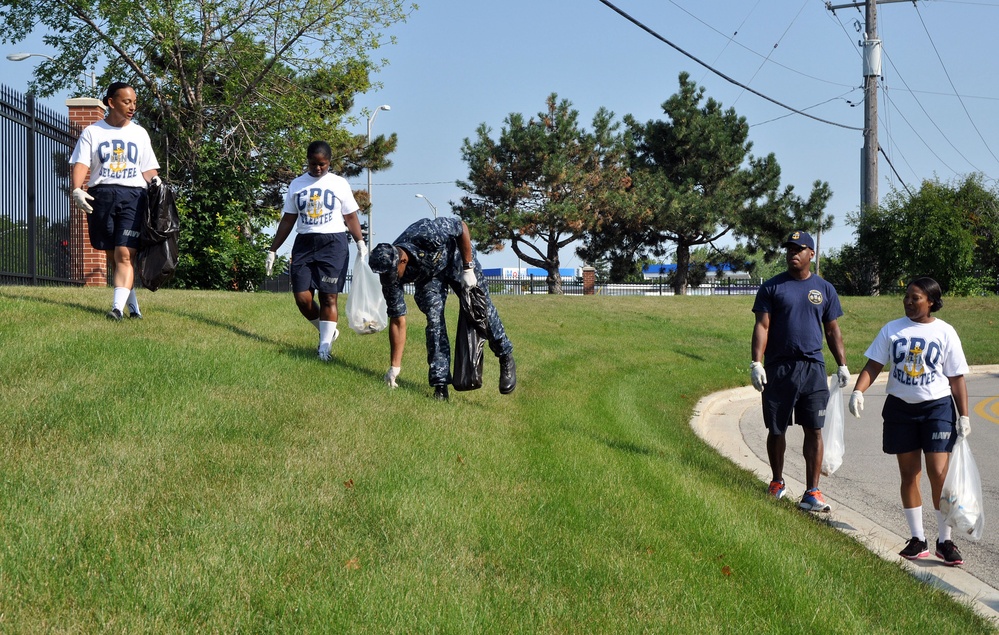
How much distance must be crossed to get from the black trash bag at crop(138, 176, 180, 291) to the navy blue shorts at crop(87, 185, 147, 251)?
0.10 metres

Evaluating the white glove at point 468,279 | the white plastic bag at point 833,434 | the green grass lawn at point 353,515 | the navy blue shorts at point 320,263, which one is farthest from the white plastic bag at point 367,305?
the white plastic bag at point 833,434

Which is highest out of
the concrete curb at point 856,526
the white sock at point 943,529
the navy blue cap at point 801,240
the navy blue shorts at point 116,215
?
the navy blue shorts at point 116,215

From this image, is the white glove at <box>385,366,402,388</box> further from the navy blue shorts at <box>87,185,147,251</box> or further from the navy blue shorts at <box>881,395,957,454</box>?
the navy blue shorts at <box>881,395,957,454</box>

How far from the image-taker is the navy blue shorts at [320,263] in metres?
8.78

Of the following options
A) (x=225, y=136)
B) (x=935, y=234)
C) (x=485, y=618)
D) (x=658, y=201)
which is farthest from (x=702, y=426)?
(x=658, y=201)

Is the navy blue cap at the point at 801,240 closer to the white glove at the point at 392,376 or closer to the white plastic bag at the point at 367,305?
the white glove at the point at 392,376

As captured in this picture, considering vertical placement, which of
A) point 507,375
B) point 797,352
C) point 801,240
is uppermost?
point 801,240

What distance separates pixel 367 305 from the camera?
347 inches

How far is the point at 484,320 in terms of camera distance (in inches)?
320

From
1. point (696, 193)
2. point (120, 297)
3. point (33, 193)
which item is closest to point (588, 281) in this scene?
point (696, 193)

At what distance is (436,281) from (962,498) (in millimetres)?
4425

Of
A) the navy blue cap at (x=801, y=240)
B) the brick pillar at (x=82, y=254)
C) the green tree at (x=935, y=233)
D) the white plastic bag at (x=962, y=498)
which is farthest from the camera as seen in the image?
the green tree at (x=935, y=233)

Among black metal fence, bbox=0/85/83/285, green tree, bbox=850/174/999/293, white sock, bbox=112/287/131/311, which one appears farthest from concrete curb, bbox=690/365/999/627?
green tree, bbox=850/174/999/293

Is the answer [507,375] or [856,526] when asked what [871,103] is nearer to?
[507,375]
